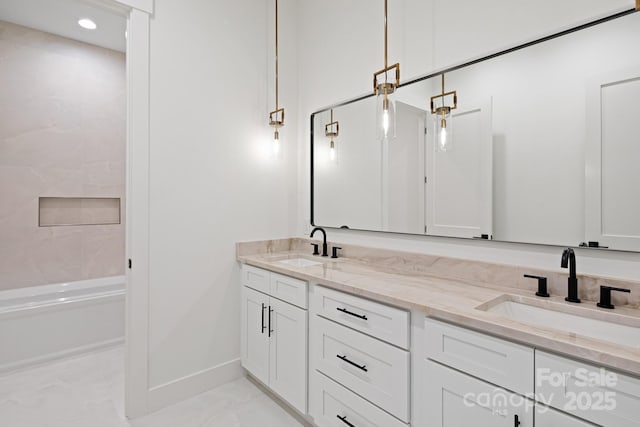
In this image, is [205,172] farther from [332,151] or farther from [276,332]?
[276,332]

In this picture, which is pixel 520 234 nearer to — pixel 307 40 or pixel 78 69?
pixel 307 40

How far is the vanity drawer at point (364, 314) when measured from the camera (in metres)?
1.33

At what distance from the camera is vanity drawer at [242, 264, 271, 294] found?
2.09 m

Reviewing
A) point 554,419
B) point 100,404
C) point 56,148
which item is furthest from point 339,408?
point 56,148

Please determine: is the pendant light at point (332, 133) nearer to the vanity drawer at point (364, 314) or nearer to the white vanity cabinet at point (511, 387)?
the vanity drawer at point (364, 314)

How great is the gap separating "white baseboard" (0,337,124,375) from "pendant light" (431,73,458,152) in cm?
317

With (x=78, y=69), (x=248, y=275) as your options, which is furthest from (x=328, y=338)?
(x=78, y=69)

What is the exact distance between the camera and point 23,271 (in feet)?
9.87

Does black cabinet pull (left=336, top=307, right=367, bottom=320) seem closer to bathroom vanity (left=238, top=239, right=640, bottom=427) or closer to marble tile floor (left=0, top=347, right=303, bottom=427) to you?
bathroom vanity (left=238, top=239, right=640, bottom=427)

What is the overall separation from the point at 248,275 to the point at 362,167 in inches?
43.2

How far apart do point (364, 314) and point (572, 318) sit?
786mm

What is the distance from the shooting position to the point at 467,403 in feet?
3.64

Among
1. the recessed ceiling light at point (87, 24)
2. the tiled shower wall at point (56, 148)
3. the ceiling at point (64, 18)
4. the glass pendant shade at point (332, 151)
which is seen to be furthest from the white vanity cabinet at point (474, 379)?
the recessed ceiling light at point (87, 24)

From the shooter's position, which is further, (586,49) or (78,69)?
(78,69)
